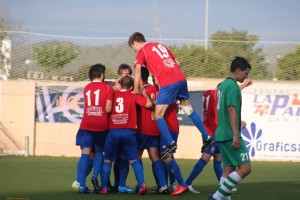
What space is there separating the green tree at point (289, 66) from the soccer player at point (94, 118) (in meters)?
15.0

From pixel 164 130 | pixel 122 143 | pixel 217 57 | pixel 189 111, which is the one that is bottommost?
pixel 122 143

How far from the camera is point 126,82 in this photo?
13383 mm

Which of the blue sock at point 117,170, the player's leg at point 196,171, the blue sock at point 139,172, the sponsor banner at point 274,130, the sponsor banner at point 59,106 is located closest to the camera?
the blue sock at point 139,172

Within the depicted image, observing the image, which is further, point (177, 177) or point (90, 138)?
point (90, 138)

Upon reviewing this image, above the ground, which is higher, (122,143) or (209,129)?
(209,129)

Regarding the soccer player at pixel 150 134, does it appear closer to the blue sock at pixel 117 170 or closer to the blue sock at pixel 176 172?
the blue sock at pixel 176 172

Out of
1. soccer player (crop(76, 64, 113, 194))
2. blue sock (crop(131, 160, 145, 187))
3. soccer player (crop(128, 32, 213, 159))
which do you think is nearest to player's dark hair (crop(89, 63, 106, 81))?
soccer player (crop(76, 64, 113, 194))

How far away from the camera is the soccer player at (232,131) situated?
1114 centimetres

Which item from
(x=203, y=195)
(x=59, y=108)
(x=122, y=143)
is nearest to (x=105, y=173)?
(x=122, y=143)

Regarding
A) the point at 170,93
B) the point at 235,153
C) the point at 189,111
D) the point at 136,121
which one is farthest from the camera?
the point at 189,111

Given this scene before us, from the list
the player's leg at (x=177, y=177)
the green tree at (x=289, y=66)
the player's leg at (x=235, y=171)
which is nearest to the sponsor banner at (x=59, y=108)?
the green tree at (x=289, y=66)

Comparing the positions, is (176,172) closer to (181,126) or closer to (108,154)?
(108,154)

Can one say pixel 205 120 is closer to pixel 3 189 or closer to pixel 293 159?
pixel 3 189

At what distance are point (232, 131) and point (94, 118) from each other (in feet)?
9.73
